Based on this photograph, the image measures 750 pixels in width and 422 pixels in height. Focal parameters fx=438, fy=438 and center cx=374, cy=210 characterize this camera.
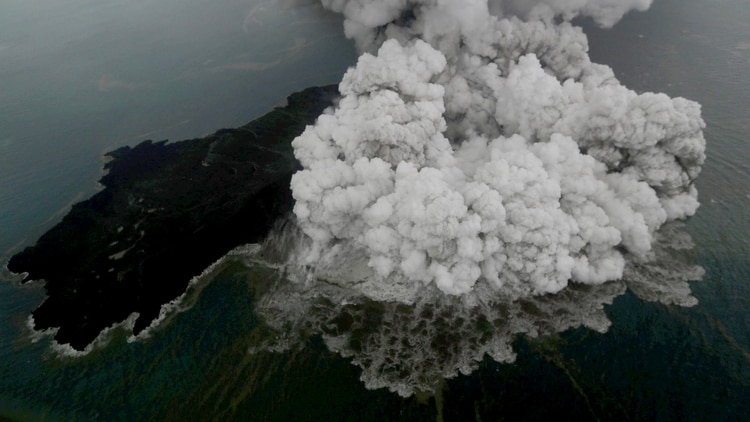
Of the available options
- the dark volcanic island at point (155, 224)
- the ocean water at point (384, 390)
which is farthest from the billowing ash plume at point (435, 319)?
the dark volcanic island at point (155, 224)

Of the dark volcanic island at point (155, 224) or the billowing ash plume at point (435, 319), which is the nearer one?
the billowing ash plume at point (435, 319)

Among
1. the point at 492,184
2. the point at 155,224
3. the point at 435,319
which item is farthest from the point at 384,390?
the point at 155,224

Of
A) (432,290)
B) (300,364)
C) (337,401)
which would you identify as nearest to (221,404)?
(300,364)

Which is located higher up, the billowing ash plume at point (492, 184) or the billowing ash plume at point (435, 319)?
the billowing ash plume at point (492, 184)

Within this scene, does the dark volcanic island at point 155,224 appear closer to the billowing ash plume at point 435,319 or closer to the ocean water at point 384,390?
the ocean water at point 384,390

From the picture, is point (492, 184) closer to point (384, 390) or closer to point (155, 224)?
point (384, 390)

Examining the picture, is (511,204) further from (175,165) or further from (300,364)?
(175,165)
